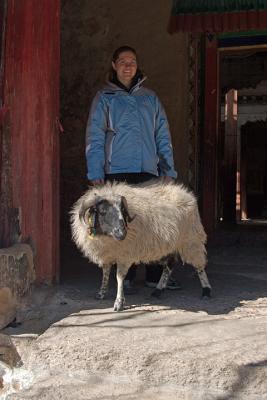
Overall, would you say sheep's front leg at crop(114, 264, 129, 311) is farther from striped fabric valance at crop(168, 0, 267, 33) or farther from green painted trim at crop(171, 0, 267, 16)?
green painted trim at crop(171, 0, 267, 16)

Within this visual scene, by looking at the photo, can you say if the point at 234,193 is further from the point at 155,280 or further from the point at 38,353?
the point at 38,353

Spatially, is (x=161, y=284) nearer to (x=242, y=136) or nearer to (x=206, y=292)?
(x=206, y=292)

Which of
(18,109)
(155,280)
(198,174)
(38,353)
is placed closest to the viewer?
(38,353)

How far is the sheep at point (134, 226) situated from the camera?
11.8 feet

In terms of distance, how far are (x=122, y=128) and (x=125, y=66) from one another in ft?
1.46

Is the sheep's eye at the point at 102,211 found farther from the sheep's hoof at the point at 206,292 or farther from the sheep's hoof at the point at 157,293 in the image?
the sheep's hoof at the point at 206,292

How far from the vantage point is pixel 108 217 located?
3.57 meters

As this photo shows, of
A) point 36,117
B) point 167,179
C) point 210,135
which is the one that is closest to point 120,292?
point 167,179

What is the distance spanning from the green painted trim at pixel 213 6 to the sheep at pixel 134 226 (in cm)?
262

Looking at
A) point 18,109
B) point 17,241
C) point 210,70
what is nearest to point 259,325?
point 17,241

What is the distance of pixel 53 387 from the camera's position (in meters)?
2.84

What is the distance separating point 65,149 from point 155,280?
2238 mm

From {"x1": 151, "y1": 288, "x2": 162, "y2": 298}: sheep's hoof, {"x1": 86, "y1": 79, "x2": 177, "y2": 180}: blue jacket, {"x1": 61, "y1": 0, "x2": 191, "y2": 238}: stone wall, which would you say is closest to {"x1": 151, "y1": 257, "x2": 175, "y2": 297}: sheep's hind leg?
{"x1": 151, "y1": 288, "x2": 162, "y2": 298}: sheep's hoof

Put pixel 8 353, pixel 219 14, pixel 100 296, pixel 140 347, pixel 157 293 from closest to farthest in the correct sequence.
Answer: pixel 140 347 < pixel 8 353 < pixel 100 296 < pixel 157 293 < pixel 219 14
